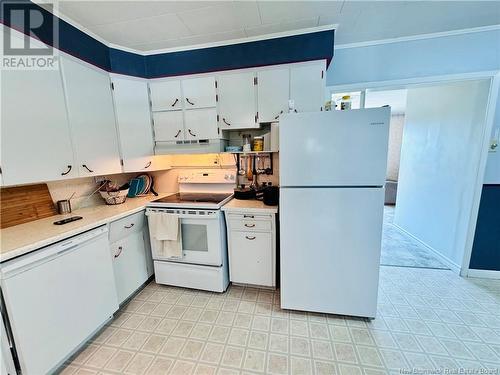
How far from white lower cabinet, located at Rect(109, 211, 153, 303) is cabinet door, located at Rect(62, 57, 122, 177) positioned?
58 cm

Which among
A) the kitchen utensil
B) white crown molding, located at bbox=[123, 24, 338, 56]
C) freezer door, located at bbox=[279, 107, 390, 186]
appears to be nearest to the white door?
white crown molding, located at bbox=[123, 24, 338, 56]

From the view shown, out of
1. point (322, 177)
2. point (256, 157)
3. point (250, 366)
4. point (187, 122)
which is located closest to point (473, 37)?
point (322, 177)

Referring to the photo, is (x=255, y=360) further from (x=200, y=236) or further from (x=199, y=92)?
(x=199, y=92)

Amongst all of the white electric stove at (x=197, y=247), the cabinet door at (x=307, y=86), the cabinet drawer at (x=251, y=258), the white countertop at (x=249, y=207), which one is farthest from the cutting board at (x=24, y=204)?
the cabinet door at (x=307, y=86)

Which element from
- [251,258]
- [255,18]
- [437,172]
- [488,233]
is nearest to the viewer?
[255,18]

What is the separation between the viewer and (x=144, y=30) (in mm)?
1978

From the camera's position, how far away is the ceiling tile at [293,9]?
168 centimetres

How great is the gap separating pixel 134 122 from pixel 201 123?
75 cm

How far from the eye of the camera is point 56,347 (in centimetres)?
141

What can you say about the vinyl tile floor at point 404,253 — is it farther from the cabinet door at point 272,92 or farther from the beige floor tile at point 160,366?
the beige floor tile at point 160,366

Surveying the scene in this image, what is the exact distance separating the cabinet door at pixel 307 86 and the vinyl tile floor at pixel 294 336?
80.4 inches

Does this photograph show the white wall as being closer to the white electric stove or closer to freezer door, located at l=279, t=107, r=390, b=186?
freezer door, located at l=279, t=107, r=390, b=186

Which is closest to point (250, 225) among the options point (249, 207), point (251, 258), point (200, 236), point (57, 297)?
point (249, 207)

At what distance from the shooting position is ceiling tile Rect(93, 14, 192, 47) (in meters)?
1.85
